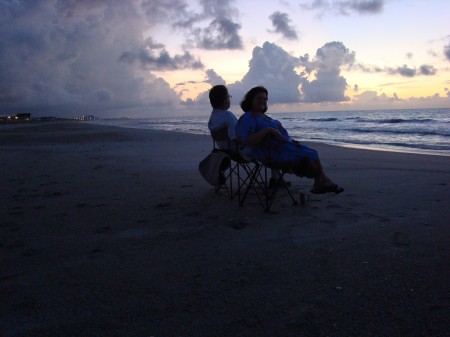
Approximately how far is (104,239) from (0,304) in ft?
4.01

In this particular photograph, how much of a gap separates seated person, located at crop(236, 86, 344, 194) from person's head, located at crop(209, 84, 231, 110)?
0.56 m

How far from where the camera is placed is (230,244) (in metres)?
3.21

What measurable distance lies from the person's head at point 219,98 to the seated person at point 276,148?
0.56 m

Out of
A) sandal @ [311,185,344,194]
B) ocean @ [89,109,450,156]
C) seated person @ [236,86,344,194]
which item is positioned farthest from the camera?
ocean @ [89,109,450,156]

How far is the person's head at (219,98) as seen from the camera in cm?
492

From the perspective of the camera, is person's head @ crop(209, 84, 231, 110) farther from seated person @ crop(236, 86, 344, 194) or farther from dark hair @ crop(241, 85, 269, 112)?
seated person @ crop(236, 86, 344, 194)

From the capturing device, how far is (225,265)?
9.07 ft

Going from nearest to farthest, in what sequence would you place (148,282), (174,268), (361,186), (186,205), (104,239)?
(148,282) → (174,268) → (104,239) → (186,205) → (361,186)

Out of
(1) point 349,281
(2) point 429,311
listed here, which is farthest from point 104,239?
(2) point 429,311

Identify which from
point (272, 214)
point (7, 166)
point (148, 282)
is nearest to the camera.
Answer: point (148, 282)

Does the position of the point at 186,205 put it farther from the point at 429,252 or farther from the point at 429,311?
the point at 429,311

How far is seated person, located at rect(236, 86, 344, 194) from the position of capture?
3.95 m

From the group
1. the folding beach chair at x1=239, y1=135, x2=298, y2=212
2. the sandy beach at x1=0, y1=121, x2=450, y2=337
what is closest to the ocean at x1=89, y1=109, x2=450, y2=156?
the folding beach chair at x1=239, y1=135, x2=298, y2=212

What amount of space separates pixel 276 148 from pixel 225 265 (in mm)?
1694
